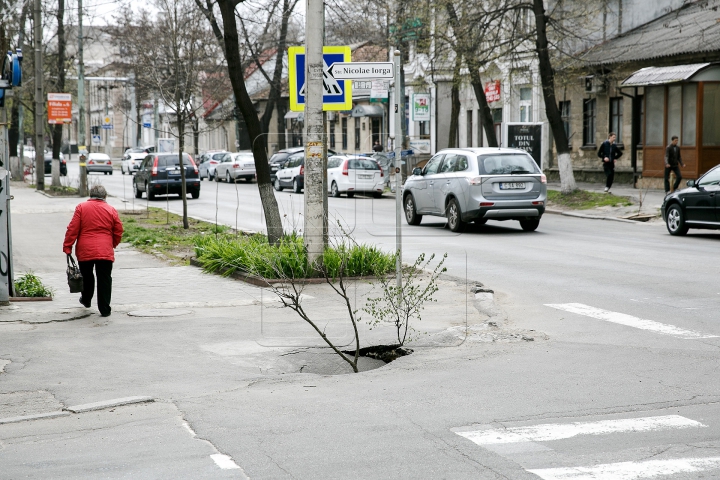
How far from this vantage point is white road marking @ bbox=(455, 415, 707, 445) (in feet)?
18.2

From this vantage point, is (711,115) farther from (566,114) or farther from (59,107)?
(59,107)

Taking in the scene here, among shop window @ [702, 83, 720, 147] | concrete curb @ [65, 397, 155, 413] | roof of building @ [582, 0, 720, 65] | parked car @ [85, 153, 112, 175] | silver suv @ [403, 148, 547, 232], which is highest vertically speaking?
roof of building @ [582, 0, 720, 65]

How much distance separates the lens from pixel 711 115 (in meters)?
29.1

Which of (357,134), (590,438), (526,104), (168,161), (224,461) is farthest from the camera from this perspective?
(357,134)

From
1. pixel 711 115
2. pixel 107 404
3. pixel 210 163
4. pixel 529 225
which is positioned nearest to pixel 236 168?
pixel 210 163

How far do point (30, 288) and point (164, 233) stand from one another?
8.38 metres

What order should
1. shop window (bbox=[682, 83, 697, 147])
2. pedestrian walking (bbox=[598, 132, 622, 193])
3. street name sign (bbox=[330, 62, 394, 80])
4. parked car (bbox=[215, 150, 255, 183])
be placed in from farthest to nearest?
parked car (bbox=[215, 150, 255, 183])
pedestrian walking (bbox=[598, 132, 622, 193])
shop window (bbox=[682, 83, 697, 147])
street name sign (bbox=[330, 62, 394, 80])

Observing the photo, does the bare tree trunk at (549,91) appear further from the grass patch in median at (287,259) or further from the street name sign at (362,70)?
the street name sign at (362,70)

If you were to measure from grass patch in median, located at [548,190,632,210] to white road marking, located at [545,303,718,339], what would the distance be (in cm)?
1598

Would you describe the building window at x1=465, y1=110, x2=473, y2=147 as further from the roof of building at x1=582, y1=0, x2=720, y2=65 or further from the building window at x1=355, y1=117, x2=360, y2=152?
the building window at x1=355, y1=117, x2=360, y2=152

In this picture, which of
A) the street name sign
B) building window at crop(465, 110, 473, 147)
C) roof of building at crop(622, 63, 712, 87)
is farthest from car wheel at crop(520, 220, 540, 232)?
building window at crop(465, 110, 473, 147)

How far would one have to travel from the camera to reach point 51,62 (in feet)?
145

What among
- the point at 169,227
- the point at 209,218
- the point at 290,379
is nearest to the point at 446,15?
the point at 209,218

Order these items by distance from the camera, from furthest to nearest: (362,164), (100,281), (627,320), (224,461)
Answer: (362,164) < (100,281) < (627,320) < (224,461)
